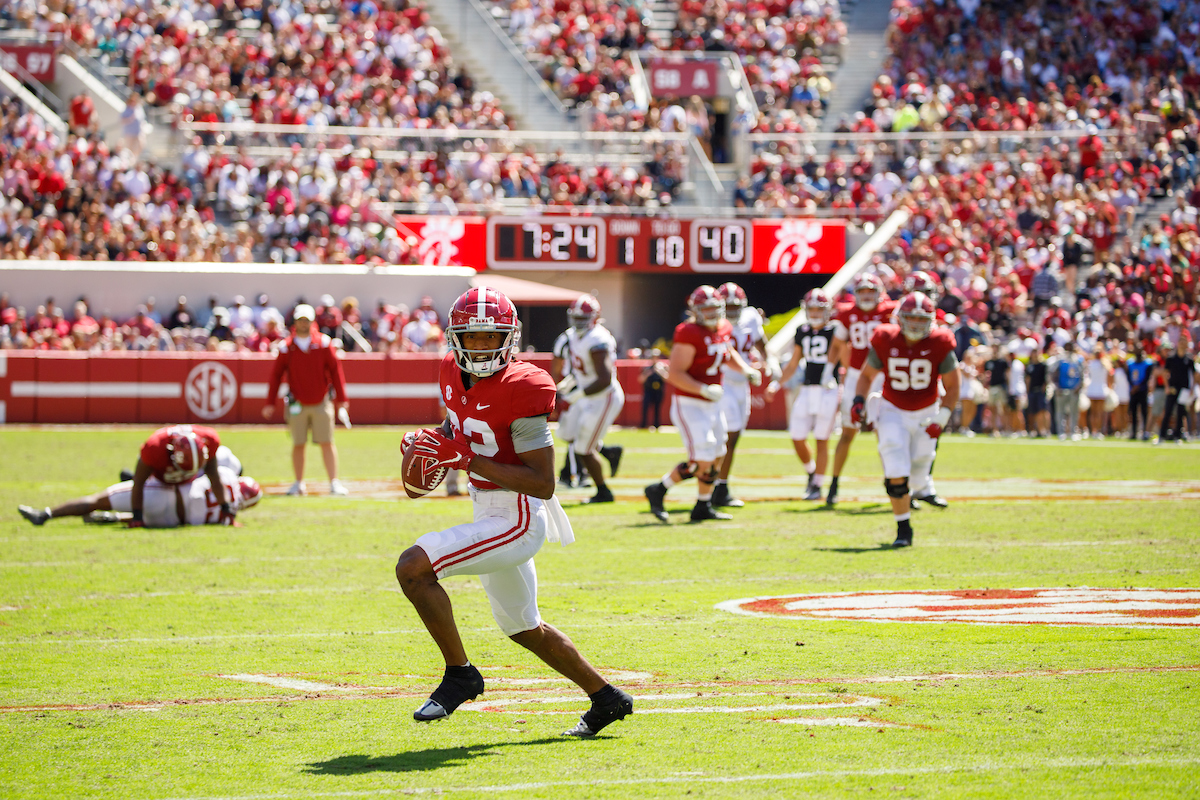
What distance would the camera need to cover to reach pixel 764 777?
16.0ft

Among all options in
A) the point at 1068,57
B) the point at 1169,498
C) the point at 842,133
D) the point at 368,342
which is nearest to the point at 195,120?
the point at 368,342

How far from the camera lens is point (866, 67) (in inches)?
1435

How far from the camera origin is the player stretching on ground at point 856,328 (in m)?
14.2

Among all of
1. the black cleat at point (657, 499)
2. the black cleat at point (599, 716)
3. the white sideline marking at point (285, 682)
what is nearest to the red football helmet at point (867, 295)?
the black cleat at point (657, 499)

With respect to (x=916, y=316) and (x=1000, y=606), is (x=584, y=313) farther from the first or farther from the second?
(x=1000, y=606)

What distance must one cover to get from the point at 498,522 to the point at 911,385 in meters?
6.33

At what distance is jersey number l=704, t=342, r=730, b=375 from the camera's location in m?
12.7

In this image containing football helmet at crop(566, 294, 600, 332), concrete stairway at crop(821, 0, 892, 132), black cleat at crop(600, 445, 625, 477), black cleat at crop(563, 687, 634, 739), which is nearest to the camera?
black cleat at crop(563, 687, 634, 739)

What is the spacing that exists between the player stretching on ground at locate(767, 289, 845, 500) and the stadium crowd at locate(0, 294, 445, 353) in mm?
12645

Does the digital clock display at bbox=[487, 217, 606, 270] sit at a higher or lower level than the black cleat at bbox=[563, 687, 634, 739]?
higher

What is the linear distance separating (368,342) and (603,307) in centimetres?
695

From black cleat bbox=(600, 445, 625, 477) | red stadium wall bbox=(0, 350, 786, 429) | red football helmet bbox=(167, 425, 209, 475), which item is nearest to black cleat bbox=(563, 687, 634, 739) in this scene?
red football helmet bbox=(167, 425, 209, 475)

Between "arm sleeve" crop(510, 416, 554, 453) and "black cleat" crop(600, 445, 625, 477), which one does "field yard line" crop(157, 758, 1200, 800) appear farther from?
"black cleat" crop(600, 445, 625, 477)

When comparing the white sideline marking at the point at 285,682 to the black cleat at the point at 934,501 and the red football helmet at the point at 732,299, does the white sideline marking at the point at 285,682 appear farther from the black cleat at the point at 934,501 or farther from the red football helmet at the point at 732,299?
the red football helmet at the point at 732,299
